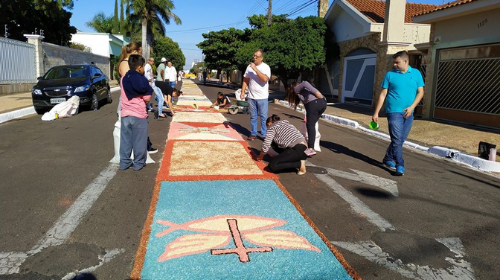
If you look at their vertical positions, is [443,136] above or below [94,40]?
below

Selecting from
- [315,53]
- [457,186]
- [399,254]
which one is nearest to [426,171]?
[457,186]

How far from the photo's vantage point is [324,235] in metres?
3.70

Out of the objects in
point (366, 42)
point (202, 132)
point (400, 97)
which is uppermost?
point (366, 42)

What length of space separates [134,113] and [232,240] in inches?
117

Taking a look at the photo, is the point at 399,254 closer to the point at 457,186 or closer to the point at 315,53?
the point at 457,186

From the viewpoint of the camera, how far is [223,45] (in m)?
39.9

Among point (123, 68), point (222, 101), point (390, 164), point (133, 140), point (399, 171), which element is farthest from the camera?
point (222, 101)

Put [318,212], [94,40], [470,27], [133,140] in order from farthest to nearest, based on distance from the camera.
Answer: [94,40] → [470,27] → [133,140] → [318,212]

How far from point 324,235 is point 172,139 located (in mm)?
5475

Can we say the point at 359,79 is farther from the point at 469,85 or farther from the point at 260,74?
the point at 260,74

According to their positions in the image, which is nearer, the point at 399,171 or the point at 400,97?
the point at 400,97

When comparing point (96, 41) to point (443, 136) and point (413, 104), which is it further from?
point (413, 104)

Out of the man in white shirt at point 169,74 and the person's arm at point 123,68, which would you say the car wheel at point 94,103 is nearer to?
the man in white shirt at point 169,74

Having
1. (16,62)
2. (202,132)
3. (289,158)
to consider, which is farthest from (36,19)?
(289,158)
